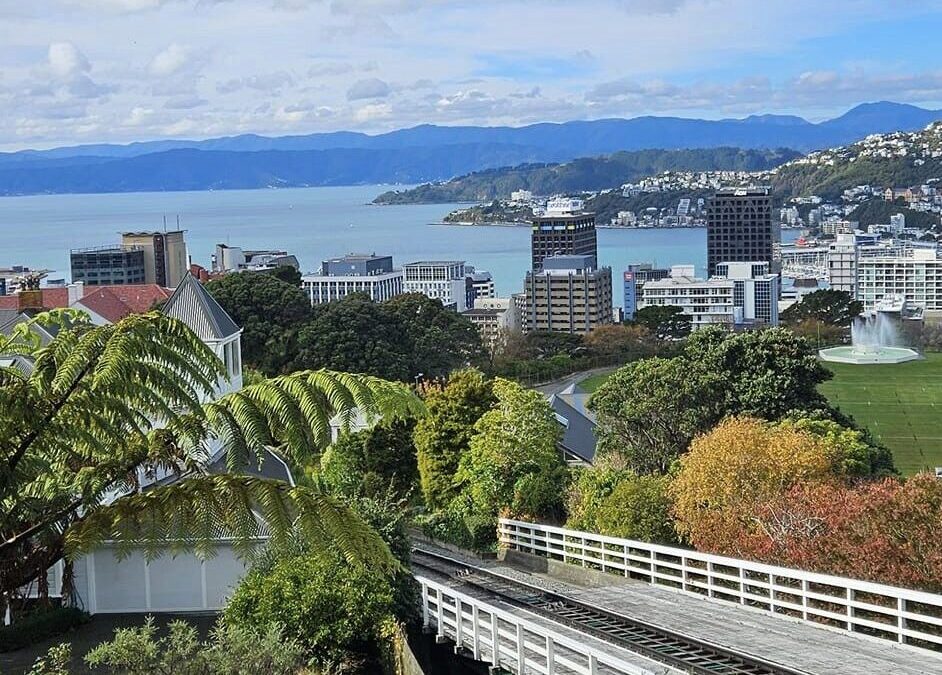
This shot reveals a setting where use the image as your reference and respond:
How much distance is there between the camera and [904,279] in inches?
5595

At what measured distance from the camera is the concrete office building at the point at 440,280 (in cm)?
13625

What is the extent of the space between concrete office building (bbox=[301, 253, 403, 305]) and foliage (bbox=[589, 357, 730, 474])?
337 feet

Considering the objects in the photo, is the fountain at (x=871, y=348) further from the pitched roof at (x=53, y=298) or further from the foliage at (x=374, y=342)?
the pitched roof at (x=53, y=298)

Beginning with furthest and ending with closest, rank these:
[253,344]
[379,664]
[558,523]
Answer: [253,344]
[558,523]
[379,664]

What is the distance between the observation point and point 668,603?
44.2ft

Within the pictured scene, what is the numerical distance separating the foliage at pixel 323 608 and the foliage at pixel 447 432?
9721 millimetres

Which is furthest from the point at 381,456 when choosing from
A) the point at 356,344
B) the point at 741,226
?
the point at 741,226

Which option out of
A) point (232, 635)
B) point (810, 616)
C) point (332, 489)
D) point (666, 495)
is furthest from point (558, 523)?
point (232, 635)

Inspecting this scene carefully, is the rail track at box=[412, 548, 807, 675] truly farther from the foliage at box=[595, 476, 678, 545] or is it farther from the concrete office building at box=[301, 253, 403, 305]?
the concrete office building at box=[301, 253, 403, 305]

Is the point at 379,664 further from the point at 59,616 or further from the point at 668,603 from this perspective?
the point at 59,616

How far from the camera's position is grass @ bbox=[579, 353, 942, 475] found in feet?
142

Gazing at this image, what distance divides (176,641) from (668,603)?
19.7ft

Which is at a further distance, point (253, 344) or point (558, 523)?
point (253, 344)

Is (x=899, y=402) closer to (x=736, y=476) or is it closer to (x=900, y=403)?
(x=900, y=403)
